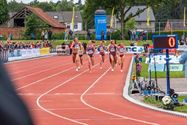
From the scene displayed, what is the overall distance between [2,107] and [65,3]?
181862 millimetres

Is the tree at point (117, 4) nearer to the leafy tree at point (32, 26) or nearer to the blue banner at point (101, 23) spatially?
the leafy tree at point (32, 26)

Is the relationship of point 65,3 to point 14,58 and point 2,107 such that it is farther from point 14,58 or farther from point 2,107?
point 2,107

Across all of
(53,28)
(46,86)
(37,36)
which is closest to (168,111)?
(46,86)

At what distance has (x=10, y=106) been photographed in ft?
3.96

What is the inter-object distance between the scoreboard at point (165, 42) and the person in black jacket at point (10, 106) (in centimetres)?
1423

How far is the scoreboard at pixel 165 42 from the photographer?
15.4 meters

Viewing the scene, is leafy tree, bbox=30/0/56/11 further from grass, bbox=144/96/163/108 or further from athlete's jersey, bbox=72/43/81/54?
grass, bbox=144/96/163/108

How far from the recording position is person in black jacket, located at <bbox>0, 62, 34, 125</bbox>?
47.1 inches

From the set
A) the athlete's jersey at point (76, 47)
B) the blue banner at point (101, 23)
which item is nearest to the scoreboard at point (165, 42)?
the athlete's jersey at point (76, 47)

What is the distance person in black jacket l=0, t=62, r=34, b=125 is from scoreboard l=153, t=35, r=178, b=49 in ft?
46.7

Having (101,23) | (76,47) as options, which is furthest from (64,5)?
(76,47)

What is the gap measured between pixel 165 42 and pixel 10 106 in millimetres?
14511

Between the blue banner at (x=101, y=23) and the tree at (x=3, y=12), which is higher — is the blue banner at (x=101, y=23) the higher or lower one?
the lower one

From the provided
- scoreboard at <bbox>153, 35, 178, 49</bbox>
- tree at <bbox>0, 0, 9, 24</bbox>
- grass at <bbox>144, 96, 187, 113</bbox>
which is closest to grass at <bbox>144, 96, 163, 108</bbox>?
grass at <bbox>144, 96, 187, 113</bbox>
